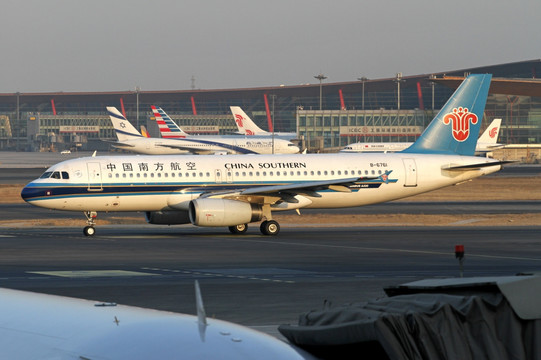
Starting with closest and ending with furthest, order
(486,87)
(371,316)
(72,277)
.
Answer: (371,316), (72,277), (486,87)

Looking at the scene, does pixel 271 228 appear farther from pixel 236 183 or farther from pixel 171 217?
pixel 171 217

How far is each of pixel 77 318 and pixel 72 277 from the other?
19447 mm

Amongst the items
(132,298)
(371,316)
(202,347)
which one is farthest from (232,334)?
(132,298)

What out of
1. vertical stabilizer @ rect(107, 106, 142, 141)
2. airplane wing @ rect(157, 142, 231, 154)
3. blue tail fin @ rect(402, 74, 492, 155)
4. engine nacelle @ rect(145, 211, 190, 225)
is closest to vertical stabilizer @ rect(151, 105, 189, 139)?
Answer: vertical stabilizer @ rect(107, 106, 142, 141)

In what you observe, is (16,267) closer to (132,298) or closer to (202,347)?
(132,298)

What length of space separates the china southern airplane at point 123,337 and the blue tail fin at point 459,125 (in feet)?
127

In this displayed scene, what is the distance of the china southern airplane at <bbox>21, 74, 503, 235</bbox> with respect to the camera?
38000mm

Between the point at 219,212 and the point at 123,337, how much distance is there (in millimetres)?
31059

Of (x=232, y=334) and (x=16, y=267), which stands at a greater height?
(x=232, y=334)

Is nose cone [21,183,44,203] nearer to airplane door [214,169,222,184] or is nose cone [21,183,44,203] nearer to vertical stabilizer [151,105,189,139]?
airplane door [214,169,222,184]

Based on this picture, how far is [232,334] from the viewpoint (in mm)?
5402

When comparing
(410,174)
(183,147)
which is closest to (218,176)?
(410,174)

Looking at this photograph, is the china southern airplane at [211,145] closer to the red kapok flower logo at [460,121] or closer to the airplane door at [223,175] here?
the red kapok flower logo at [460,121]

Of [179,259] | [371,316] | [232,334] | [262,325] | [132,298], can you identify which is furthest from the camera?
[179,259]
